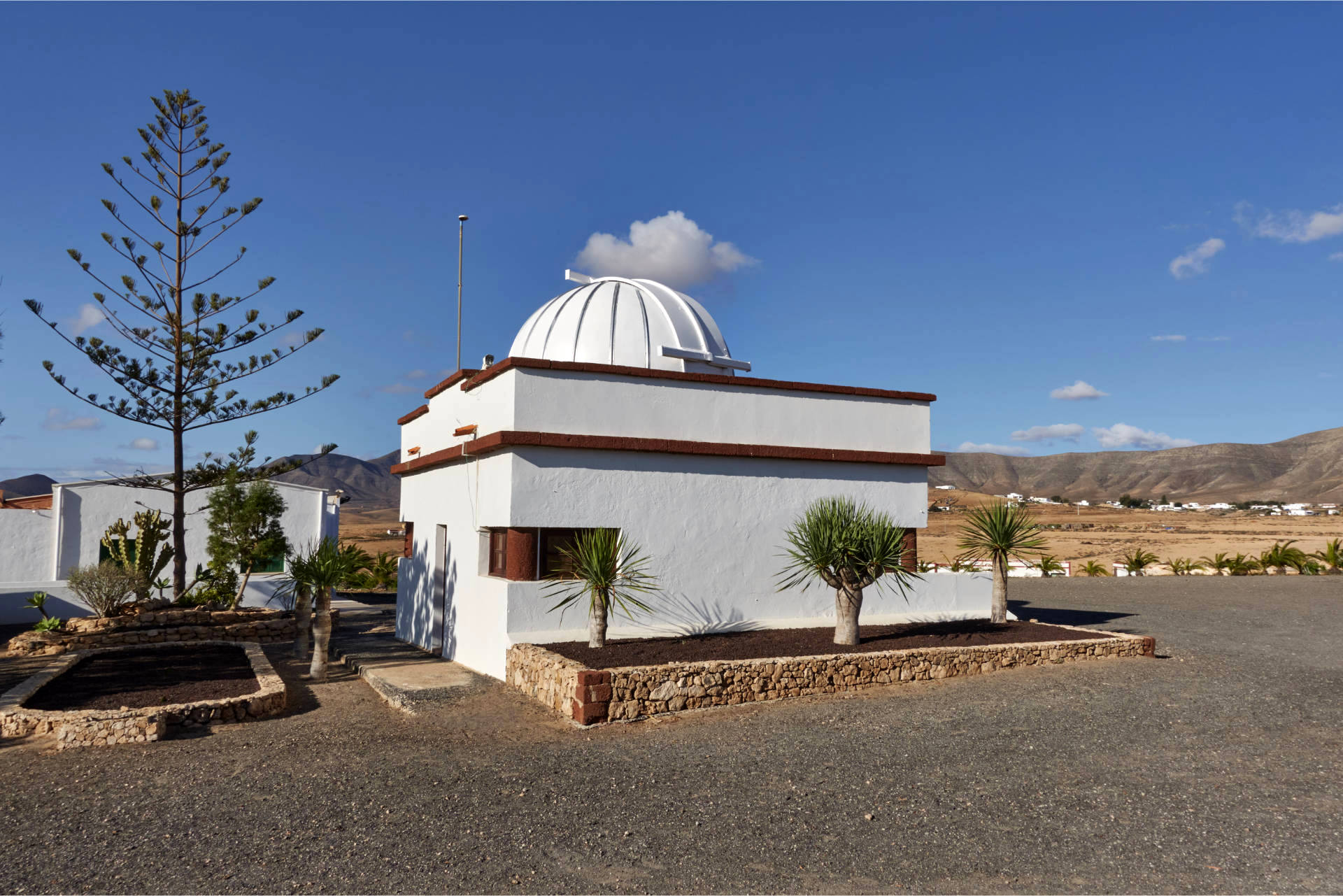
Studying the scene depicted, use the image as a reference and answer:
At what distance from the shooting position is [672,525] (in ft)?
38.3

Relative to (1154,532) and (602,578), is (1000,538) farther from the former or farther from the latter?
(1154,532)

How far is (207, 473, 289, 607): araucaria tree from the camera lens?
55.2 feet

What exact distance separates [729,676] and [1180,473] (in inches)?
5380

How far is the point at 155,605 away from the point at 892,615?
1391 centimetres

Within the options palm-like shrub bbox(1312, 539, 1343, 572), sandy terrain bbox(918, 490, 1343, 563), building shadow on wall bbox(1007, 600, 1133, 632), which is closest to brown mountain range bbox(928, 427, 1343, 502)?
sandy terrain bbox(918, 490, 1343, 563)

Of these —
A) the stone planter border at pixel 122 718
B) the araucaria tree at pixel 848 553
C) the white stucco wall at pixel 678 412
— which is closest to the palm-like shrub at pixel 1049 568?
the white stucco wall at pixel 678 412

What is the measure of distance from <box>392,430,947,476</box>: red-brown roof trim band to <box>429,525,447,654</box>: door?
1.29 m

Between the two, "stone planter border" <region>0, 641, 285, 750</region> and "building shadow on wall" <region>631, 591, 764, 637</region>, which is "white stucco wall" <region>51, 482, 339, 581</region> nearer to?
"stone planter border" <region>0, 641, 285, 750</region>

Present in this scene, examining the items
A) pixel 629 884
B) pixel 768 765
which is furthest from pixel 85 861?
pixel 768 765

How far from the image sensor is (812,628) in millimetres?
12367

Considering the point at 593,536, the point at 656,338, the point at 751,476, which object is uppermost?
the point at 656,338

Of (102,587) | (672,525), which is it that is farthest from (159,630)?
(672,525)

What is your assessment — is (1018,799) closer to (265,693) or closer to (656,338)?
(265,693)

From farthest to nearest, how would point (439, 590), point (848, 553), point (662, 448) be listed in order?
point (439, 590) < point (662, 448) < point (848, 553)
